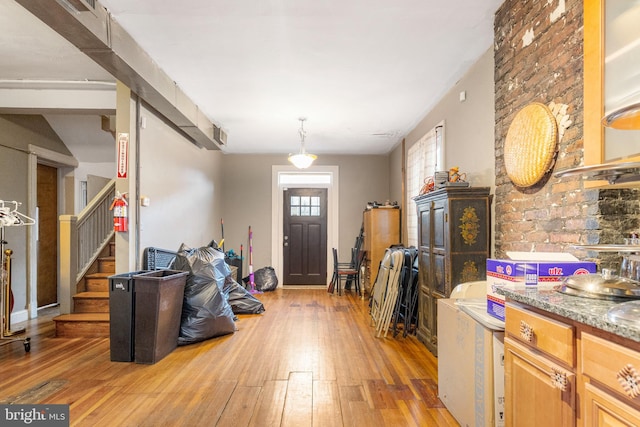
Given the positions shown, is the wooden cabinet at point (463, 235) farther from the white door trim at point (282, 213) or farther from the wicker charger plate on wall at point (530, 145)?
the white door trim at point (282, 213)

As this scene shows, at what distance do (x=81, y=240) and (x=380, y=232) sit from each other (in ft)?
13.9

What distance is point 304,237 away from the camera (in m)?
7.29

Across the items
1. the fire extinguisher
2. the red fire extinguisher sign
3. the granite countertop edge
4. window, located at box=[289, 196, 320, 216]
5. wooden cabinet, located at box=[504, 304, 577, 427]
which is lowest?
wooden cabinet, located at box=[504, 304, 577, 427]

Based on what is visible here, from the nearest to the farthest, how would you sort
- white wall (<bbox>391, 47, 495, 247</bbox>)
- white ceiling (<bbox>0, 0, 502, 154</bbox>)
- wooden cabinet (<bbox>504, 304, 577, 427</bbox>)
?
wooden cabinet (<bbox>504, 304, 577, 427</bbox>) → white ceiling (<bbox>0, 0, 502, 154</bbox>) → white wall (<bbox>391, 47, 495, 247</bbox>)

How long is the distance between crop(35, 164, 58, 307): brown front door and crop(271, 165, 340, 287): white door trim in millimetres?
3526

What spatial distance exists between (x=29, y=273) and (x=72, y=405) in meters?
3.12

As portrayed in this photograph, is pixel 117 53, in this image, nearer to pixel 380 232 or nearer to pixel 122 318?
pixel 122 318

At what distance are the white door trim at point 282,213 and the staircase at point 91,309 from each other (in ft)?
10.2

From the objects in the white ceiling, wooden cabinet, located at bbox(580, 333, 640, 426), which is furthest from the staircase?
wooden cabinet, located at bbox(580, 333, 640, 426)

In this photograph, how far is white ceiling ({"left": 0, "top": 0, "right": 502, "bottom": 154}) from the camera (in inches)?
98.7

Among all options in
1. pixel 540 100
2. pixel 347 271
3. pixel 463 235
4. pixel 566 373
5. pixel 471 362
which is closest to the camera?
pixel 566 373

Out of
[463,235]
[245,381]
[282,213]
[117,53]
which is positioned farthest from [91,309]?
[463,235]

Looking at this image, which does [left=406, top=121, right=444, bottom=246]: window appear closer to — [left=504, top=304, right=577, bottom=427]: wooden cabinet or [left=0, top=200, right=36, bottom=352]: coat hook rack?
[left=504, top=304, right=577, bottom=427]: wooden cabinet

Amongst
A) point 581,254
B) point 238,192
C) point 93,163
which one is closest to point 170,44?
point 581,254
